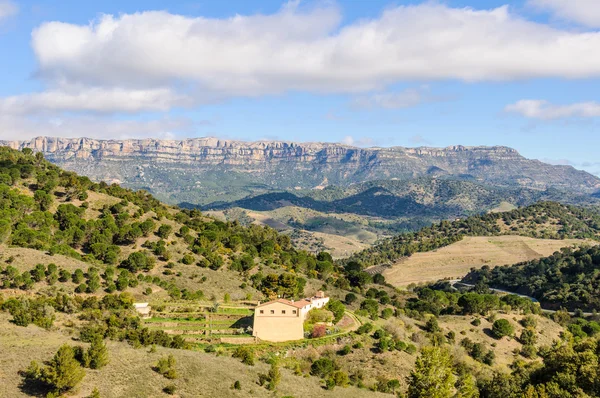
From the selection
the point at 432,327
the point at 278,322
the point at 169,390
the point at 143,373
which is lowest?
the point at 432,327

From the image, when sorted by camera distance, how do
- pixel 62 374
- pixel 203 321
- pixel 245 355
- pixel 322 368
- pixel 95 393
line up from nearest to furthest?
1. pixel 95 393
2. pixel 62 374
3. pixel 245 355
4. pixel 322 368
5. pixel 203 321

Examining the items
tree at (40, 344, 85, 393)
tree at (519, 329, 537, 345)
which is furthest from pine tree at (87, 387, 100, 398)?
tree at (519, 329, 537, 345)

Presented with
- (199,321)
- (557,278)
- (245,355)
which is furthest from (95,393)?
(557,278)

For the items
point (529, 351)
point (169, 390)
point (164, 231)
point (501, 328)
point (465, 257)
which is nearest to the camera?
point (169, 390)

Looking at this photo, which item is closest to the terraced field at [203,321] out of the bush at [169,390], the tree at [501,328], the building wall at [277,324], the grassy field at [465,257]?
the building wall at [277,324]

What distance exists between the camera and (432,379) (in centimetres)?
4228

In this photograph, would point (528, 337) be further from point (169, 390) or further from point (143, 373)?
point (143, 373)

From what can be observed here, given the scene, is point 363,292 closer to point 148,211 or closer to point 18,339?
point 148,211

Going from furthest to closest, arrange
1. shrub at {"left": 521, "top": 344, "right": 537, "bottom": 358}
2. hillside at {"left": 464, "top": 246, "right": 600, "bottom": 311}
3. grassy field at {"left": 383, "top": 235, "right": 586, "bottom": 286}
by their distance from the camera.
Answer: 1. grassy field at {"left": 383, "top": 235, "right": 586, "bottom": 286}
2. hillside at {"left": 464, "top": 246, "right": 600, "bottom": 311}
3. shrub at {"left": 521, "top": 344, "right": 537, "bottom": 358}

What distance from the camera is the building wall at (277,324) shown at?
198ft

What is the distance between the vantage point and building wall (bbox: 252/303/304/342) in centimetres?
6031

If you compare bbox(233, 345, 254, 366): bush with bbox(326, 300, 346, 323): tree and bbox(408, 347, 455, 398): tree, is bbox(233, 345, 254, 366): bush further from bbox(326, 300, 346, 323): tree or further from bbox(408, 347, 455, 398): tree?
bbox(408, 347, 455, 398): tree

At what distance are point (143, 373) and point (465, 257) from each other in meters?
154

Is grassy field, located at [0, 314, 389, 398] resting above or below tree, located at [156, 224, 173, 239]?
below
